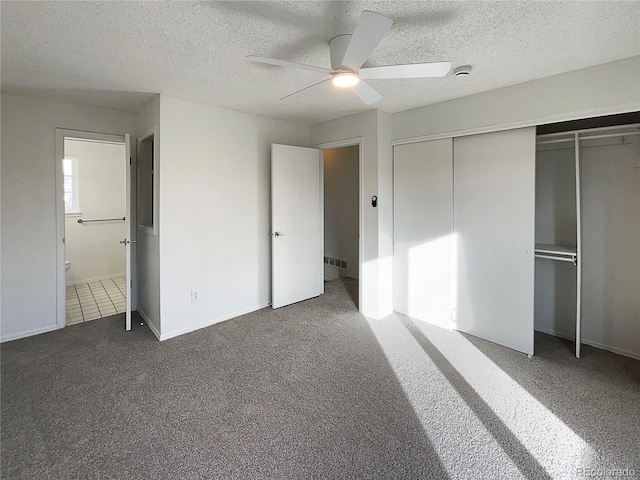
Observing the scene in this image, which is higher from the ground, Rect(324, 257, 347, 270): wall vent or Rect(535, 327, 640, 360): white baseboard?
Rect(324, 257, 347, 270): wall vent

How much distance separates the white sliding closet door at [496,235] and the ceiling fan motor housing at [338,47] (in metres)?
1.76

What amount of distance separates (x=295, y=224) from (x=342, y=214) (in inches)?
66.7

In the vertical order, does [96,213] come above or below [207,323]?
above

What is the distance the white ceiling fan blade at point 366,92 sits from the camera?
2.20 m

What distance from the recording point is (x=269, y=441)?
183cm

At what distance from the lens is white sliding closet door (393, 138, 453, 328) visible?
3.31 metres

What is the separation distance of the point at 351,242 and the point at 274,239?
1.90 m

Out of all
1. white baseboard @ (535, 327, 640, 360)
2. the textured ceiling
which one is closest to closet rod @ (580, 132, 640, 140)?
the textured ceiling

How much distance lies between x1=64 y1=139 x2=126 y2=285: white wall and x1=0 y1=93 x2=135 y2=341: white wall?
1.83 meters

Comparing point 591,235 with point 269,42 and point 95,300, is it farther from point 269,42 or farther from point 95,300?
point 95,300

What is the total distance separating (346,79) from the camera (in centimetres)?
198

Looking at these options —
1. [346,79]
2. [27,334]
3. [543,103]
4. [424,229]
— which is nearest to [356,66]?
[346,79]

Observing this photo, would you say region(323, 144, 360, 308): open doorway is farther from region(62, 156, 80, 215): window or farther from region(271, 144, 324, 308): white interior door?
region(62, 156, 80, 215): window

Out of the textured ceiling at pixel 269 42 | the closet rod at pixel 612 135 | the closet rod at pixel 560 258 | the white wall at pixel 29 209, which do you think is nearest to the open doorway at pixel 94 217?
the white wall at pixel 29 209
